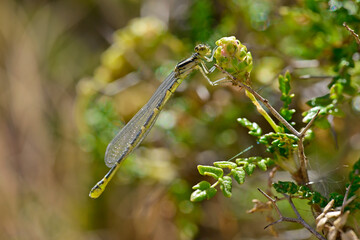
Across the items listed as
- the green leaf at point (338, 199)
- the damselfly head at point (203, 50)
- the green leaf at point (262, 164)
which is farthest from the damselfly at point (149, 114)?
the green leaf at point (338, 199)

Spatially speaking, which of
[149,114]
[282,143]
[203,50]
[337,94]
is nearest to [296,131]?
[282,143]

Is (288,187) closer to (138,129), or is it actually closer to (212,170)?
(212,170)

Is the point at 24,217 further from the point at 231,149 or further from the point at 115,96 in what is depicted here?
the point at 231,149

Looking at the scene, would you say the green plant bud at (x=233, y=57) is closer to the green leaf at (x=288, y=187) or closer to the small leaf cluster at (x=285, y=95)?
the small leaf cluster at (x=285, y=95)

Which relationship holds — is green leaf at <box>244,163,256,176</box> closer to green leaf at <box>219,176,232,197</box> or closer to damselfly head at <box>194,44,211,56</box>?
green leaf at <box>219,176,232,197</box>

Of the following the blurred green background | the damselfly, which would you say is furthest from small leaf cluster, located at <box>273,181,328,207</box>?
the damselfly
